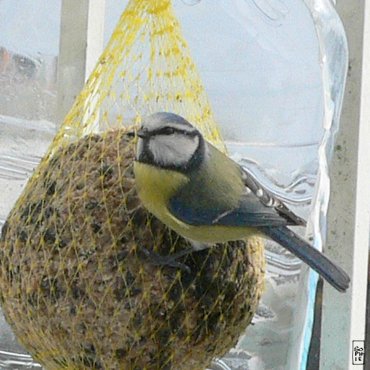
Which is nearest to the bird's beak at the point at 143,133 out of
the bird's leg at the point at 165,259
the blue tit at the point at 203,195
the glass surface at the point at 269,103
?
the blue tit at the point at 203,195

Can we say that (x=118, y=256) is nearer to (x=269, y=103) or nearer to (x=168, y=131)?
(x=168, y=131)

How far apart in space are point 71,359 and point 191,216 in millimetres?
222

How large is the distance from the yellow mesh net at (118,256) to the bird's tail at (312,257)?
6 cm

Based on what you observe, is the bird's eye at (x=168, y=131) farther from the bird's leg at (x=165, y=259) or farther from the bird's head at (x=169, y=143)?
the bird's leg at (x=165, y=259)

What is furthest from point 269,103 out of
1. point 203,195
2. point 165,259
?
point 165,259

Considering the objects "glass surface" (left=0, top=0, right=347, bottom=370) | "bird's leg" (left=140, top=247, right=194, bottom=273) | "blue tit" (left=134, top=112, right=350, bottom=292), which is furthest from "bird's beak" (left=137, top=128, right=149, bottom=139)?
"glass surface" (left=0, top=0, right=347, bottom=370)

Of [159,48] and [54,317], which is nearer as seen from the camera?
[54,317]

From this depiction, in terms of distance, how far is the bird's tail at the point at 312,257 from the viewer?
1.11m

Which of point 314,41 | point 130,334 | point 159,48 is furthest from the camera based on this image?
point 314,41

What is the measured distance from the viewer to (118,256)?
111 cm

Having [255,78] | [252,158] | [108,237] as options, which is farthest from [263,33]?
[108,237]

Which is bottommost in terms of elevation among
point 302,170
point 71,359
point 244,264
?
point 71,359

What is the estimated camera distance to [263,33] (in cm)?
137

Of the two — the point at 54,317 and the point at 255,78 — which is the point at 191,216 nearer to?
the point at 54,317
